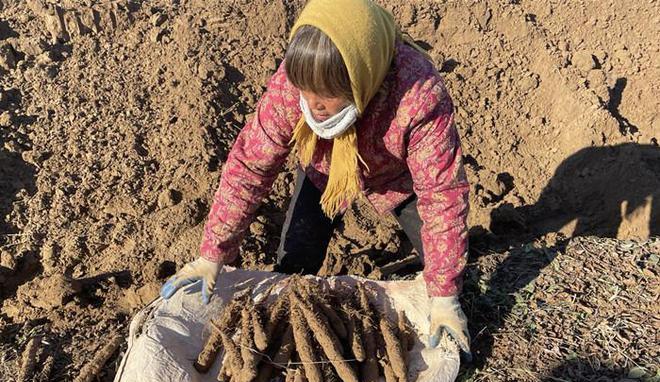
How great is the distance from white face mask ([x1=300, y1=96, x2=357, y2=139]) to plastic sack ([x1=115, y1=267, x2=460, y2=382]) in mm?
898

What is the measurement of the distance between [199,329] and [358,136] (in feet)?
3.58

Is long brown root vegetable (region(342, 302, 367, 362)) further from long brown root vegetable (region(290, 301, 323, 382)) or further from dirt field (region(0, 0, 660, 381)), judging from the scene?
dirt field (region(0, 0, 660, 381))

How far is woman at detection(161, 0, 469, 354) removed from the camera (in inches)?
63.4

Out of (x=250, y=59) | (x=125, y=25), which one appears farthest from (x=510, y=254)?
(x=125, y=25)

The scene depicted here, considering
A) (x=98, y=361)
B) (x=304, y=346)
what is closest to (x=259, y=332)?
(x=304, y=346)

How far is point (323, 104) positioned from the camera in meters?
1.75

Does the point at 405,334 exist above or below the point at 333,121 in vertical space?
below

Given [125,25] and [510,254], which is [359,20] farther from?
[125,25]

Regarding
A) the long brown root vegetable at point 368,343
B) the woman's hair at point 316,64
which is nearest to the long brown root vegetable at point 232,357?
the long brown root vegetable at point 368,343

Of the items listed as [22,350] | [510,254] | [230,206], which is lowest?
[22,350]

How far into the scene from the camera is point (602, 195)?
3848 mm

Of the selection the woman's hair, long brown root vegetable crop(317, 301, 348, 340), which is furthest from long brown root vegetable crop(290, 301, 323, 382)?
the woman's hair

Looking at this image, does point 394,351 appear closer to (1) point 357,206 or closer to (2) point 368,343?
(2) point 368,343

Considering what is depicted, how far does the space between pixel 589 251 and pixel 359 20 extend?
1798 millimetres
